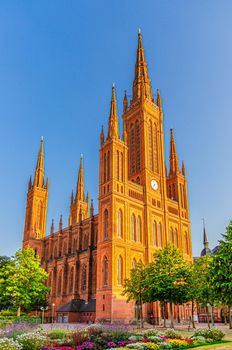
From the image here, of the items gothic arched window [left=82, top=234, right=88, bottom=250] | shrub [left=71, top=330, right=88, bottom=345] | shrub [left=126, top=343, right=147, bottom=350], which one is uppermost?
gothic arched window [left=82, top=234, right=88, bottom=250]

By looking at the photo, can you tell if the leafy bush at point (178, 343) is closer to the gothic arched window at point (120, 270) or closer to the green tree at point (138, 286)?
the green tree at point (138, 286)

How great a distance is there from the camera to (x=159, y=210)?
66.1 metres

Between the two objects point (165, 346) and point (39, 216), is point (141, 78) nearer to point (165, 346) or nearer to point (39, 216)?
point (39, 216)

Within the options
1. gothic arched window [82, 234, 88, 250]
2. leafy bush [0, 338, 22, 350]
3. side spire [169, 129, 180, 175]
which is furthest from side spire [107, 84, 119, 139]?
leafy bush [0, 338, 22, 350]

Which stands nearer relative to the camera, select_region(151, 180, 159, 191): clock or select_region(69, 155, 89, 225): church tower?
select_region(151, 180, 159, 191): clock

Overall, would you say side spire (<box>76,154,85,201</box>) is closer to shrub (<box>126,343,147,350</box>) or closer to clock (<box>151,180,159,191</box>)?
clock (<box>151,180,159,191</box>)

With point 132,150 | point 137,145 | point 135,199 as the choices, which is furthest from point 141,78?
point 135,199

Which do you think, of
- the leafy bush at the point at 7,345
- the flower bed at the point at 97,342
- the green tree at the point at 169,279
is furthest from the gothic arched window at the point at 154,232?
the leafy bush at the point at 7,345

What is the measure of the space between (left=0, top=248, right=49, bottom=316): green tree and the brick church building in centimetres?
760

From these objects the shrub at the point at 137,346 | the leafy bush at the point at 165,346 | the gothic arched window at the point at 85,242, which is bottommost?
the leafy bush at the point at 165,346

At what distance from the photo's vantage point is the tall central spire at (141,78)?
75688mm

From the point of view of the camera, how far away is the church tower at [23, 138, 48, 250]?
92.6 metres

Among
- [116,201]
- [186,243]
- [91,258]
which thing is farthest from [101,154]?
[186,243]

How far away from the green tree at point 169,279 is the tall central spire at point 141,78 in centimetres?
4016
